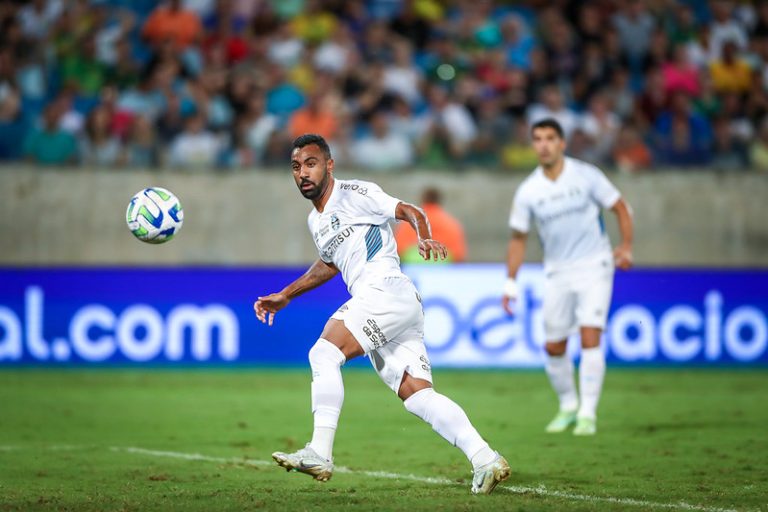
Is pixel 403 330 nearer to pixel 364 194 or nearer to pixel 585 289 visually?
pixel 364 194

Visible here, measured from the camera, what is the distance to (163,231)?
8625 mm

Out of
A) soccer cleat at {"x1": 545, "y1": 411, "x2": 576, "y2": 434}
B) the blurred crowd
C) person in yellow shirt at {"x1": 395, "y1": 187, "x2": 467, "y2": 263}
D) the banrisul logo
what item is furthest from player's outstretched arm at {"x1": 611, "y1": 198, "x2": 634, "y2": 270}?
the blurred crowd

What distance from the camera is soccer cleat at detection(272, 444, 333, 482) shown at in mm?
7016

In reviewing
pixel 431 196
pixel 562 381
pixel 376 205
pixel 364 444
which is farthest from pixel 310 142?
pixel 431 196

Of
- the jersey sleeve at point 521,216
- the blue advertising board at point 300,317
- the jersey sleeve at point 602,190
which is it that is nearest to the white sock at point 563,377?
the jersey sleeve at point 521,216

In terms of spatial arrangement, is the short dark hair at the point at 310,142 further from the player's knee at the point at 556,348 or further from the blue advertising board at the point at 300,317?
the blue advertising board at the point at 300,317

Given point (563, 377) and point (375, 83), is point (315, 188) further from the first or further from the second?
point (375, 83)

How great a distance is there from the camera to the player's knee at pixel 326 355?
742 centimetres

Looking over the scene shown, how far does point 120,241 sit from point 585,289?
30.1ft

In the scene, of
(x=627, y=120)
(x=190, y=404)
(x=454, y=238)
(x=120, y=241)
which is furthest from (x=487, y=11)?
(x=190, y=404)

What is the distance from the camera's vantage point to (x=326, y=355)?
24.4 feet

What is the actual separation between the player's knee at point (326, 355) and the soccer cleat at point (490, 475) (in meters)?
1.06

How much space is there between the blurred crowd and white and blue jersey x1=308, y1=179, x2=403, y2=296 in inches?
395

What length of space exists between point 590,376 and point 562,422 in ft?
1.93
